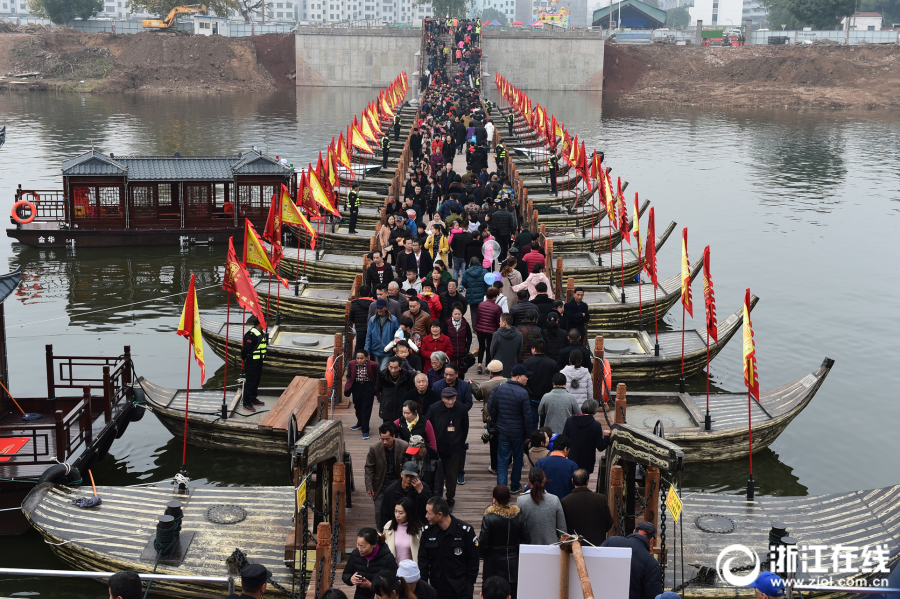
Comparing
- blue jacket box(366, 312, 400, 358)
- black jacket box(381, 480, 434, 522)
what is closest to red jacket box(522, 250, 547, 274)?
blue jacket box(366, 312, 400, 358)

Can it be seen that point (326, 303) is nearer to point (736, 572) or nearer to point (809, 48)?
point (736, 572)

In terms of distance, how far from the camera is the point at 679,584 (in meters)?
11.9

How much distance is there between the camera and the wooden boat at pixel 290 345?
20.5 metres

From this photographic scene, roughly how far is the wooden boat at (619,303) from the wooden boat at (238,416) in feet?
26.6

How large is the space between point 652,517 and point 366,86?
95693 mm

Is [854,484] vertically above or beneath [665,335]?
beneath

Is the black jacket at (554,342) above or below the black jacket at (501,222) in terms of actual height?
below

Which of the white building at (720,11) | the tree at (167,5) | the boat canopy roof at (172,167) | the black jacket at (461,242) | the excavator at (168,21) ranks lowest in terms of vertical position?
the black jacket at (461,242)

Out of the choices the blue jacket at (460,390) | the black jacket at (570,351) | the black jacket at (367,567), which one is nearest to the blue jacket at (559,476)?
the blue jacket at (460,390)

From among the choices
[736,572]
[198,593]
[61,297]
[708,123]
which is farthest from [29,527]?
[708,123]

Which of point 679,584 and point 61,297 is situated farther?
point 61,297

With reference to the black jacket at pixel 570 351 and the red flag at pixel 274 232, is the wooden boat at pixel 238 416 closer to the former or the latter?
the black jacket at pixel 570 351

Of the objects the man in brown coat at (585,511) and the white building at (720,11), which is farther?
the white building at (720,11)

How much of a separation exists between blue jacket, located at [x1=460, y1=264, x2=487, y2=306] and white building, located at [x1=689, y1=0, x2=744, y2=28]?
176 metres
